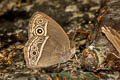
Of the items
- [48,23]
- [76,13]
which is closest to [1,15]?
[76,13]

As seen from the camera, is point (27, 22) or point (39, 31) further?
point (27, 22)

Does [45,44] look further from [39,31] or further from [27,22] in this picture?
[27,22]

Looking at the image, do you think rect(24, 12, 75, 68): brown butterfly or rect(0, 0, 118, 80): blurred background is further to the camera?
rect(0, 0, 118, 80): blurred background

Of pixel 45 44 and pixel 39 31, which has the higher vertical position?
pixel 39 31

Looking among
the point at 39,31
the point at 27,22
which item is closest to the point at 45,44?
the point at 39,31

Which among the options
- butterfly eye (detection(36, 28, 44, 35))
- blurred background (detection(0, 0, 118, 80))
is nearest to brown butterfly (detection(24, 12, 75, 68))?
butterfly eye (detection(36, 28, 44, 35))

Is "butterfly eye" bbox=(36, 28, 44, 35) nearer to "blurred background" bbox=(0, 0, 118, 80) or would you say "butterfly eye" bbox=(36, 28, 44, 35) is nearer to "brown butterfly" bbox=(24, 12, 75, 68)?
"brown butterfly" bbox=(24, 12, 75, 68)

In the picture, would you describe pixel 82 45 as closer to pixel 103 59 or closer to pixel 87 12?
pixel 103 59

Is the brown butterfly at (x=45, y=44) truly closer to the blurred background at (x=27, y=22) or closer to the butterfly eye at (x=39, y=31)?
the butterfly eye at (x=39, y=31)
